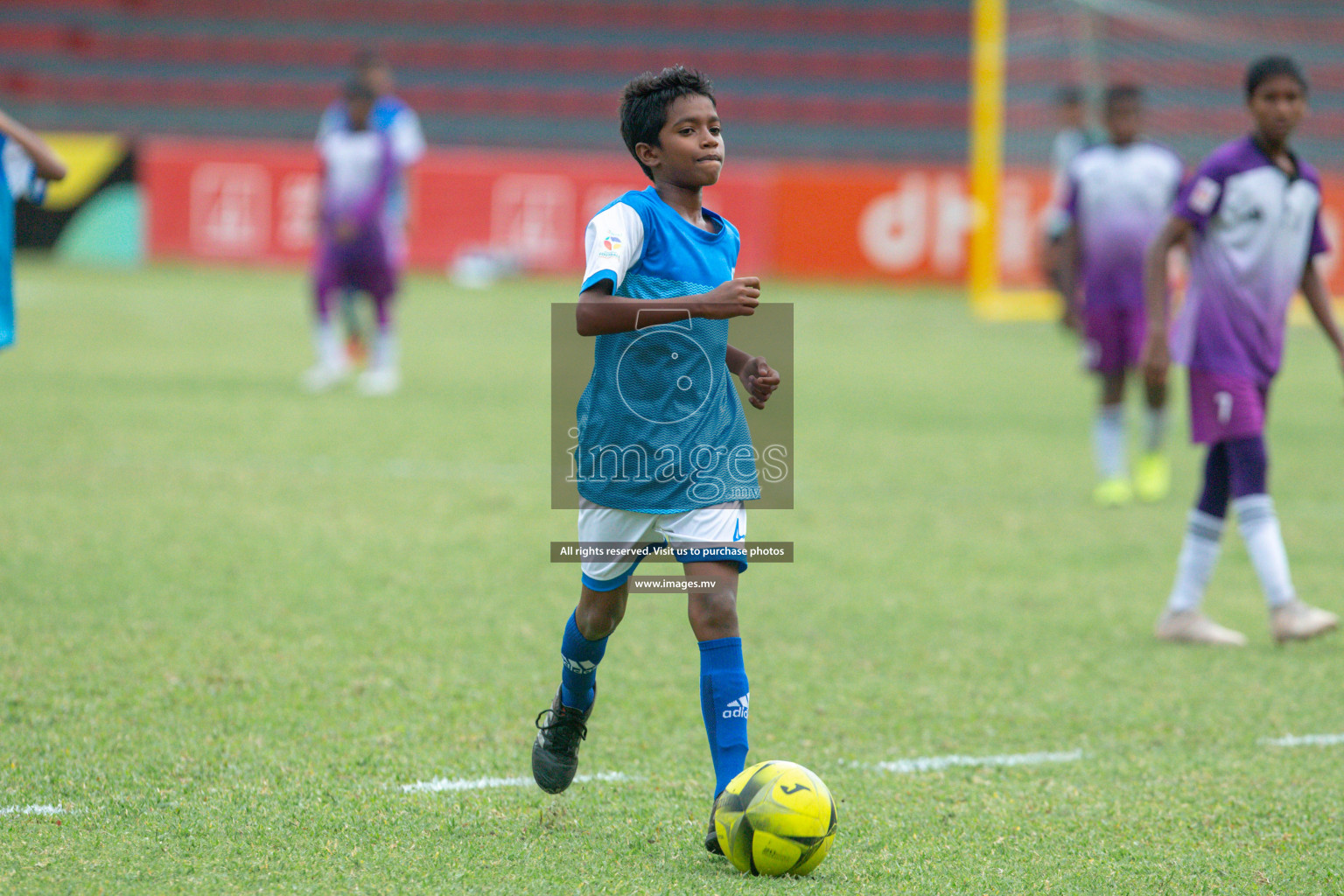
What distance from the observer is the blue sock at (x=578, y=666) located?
12.3 ft

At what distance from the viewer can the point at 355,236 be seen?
11977mm

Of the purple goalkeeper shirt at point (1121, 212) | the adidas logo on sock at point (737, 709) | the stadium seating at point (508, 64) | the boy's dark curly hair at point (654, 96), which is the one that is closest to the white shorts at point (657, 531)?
the adidas logo on sock at point (737, 709)

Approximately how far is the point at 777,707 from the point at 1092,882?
58.5 inches

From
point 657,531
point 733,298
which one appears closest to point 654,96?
point 733,298

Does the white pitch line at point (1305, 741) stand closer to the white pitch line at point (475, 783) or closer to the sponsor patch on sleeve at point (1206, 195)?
the white pitch line at point (475, 783)

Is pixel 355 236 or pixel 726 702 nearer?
pixel 726 702

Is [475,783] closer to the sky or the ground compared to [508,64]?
closer to the ground

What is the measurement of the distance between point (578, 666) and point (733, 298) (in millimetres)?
1022

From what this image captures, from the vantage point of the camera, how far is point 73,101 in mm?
26703

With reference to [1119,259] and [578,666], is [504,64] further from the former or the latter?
[578,666]

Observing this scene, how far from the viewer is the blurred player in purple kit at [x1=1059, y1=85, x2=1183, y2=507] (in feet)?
28.0

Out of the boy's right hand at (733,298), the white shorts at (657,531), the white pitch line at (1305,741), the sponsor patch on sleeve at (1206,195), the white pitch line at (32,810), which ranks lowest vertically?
the white pitch line at (1305,741)

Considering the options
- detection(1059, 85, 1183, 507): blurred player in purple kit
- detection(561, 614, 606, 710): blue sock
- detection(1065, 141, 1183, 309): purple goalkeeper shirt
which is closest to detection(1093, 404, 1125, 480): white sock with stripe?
detection(1059, 85, 1183, 507): blurred player in purple kit

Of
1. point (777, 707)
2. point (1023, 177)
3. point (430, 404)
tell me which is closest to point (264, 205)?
point (1023, 177)
